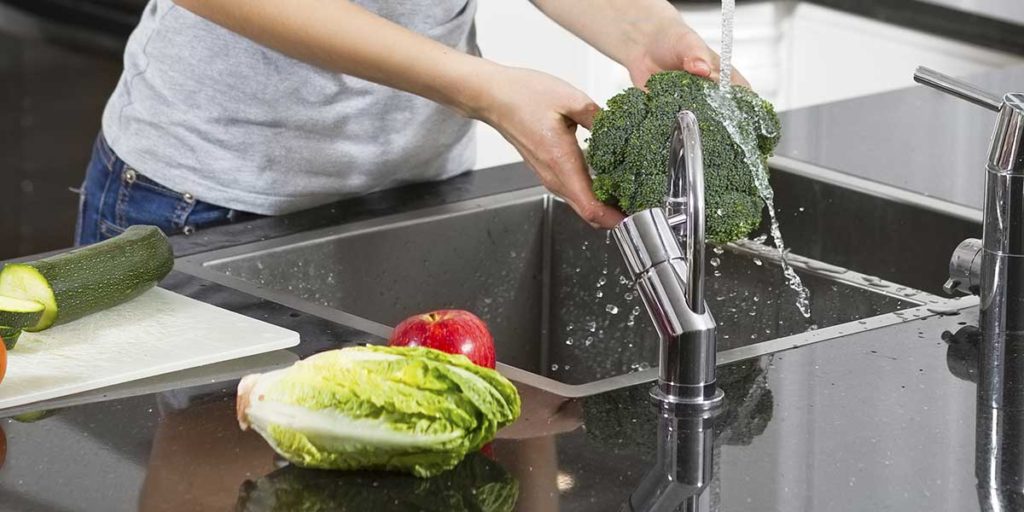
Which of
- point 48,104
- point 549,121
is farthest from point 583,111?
point 48,104

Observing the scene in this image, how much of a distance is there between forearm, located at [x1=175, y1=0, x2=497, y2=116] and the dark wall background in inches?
79.4

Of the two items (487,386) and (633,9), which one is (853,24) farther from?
(487,386)

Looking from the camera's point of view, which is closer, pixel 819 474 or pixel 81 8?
pixel 819 474

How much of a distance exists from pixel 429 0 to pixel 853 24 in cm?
145

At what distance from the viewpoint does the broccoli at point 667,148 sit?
1.43 meters

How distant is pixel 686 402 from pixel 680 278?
99 mm

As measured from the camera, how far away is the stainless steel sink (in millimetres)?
1627

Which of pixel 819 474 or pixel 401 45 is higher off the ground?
pixel 401 45

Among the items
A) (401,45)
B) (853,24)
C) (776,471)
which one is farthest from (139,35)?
(853,24)

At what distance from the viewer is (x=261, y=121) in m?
1.81

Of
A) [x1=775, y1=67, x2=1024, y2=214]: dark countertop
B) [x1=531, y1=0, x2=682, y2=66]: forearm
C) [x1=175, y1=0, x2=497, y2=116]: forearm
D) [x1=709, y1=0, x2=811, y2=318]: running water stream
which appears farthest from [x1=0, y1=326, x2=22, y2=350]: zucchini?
[x1=775, y1=67, x2=1024, y2=214]: dark countertop

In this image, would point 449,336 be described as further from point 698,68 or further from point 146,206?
point 146,206

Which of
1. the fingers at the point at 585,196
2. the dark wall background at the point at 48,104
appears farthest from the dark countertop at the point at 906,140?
the dark wall background at the point at 48,104

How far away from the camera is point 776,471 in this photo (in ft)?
3.57
